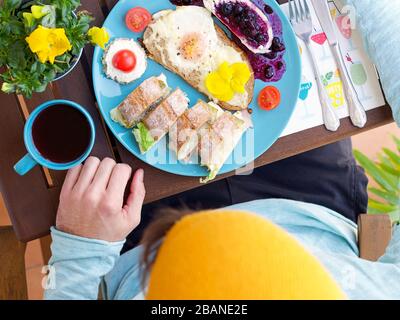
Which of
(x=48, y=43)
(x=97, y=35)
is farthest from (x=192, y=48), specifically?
(x=48, y=43)

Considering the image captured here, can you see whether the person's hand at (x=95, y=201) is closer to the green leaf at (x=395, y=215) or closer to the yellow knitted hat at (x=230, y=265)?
the yellow knitted hat at (x=230, y=265)

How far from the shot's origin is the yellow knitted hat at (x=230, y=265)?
0.53m

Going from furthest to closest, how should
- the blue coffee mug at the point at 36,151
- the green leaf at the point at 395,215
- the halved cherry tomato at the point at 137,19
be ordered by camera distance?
1. the green leaf at the point at 395,215
2. the halved cherry tomato at the point at 137,19
3. the blue coffee mug at the point at 36,151

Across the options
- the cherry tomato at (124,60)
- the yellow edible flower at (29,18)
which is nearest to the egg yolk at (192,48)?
the cherry tomato at (124,60)

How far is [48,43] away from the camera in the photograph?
26.1 inches

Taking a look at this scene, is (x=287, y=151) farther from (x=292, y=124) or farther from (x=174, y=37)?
(x=174, y=37)

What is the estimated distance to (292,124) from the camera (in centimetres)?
92

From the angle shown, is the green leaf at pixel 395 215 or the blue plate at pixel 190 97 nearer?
the blue plate at pixel 190 97

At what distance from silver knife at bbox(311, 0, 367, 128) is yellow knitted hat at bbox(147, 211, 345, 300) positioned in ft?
1.52

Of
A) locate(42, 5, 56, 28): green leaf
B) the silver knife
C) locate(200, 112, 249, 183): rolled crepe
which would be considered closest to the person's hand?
locate(200, 112, 249, 183): rolled crepe

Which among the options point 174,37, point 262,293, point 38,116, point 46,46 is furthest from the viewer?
point 174,37

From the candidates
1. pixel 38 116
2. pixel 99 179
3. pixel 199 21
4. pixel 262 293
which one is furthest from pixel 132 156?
pixel 262 293

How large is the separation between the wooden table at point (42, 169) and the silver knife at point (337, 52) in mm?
232
